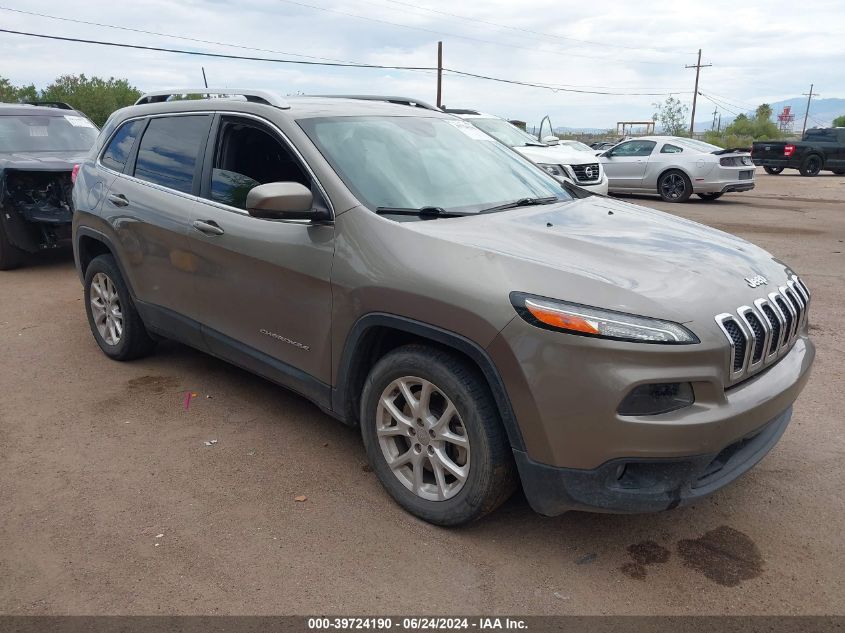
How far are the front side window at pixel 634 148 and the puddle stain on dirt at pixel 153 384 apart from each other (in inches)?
546

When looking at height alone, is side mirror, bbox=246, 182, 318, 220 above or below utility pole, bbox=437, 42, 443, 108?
below

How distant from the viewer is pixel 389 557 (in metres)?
2.87

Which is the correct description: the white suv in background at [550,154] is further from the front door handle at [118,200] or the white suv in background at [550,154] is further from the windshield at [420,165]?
the front door handle at [118,200]

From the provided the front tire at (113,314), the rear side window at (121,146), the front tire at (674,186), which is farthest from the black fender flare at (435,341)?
the front tire at (674,186)

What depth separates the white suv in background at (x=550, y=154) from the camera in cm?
1199

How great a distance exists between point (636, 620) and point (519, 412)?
836mm

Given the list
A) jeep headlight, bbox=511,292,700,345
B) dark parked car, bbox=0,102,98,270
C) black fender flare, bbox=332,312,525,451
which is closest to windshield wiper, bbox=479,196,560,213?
black fender flare, bbox=332,312,525,451

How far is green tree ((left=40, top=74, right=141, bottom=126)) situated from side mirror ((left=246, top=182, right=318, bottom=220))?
61.7m

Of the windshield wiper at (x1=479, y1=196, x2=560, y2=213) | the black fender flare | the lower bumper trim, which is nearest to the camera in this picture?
the lower bumper trim

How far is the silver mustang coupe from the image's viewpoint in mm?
15266

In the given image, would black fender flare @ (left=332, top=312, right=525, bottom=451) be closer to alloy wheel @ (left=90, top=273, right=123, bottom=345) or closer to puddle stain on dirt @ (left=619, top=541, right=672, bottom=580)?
puddle stain on dirt @ (left=619, top=541, right=672, bottom=580)

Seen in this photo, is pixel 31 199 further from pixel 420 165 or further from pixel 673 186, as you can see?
pixel 673 186

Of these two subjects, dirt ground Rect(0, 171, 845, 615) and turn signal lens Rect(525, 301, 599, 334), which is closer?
turn signal lens Rect(525, 301, 599, 334)

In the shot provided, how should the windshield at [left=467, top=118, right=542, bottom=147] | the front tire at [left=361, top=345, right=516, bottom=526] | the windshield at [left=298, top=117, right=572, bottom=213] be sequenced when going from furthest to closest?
the windshield at [left=467, top=118, right=542, bottom=147]
the windshield at [left=298, top=117, right=572, bottom=213]
the front tire at [left=361, top=345, right=516, bottom=526]
